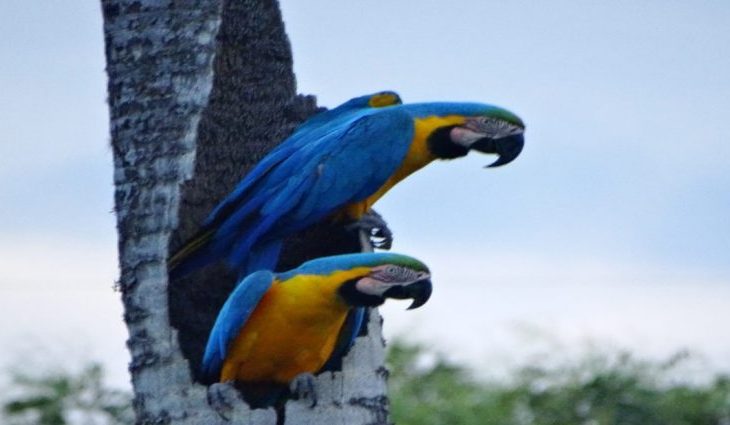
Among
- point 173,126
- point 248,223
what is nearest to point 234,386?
point 248,223

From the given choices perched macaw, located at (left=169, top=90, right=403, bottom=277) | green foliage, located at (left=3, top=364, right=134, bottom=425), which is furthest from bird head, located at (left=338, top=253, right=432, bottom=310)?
green foliage, located at (left=3, top=364, right=134, bottom=425)

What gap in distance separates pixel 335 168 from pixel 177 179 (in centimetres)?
43

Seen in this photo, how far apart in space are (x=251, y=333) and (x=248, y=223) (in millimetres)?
300

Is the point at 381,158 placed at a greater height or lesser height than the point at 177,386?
greater

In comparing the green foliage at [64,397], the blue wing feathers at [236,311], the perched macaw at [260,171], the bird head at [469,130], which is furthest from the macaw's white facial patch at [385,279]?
the green foliage at [64,397]

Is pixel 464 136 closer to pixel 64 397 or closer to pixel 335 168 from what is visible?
pixel 335 168

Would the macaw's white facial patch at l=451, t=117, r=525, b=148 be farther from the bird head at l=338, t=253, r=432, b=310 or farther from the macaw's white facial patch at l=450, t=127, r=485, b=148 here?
the bird head at l=338, t=253, r=432, b=310

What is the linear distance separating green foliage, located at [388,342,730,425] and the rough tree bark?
4.66 m

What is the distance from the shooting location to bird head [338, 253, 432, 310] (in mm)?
3680

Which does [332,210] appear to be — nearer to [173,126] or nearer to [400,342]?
[173,126]

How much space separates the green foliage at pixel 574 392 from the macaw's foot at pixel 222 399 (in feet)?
16.4

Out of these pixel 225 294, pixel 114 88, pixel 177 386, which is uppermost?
pixel 114 88

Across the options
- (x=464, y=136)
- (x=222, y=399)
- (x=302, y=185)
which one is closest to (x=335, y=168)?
(x=302, y=185)

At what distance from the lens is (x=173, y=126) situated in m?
3.90
